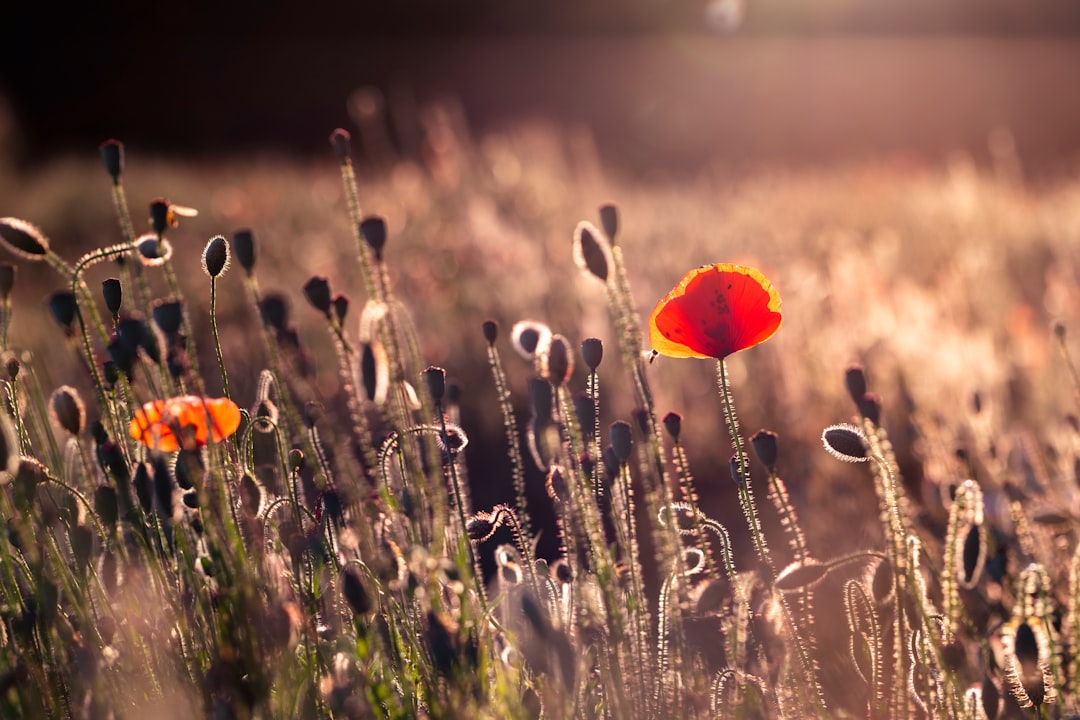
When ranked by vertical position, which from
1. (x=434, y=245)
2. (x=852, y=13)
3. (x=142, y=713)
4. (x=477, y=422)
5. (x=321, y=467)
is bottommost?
(x=142, y=713)

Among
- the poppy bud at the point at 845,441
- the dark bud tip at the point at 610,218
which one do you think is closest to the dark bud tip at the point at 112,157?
the dark bud tip at the point at 610,218

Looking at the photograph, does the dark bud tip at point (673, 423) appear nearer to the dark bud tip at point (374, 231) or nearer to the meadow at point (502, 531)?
the meadow at point (502, 531)

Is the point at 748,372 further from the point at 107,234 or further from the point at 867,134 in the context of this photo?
the point at 867,134

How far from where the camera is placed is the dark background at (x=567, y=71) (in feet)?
61.3

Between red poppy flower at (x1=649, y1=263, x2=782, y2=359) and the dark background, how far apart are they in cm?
1577

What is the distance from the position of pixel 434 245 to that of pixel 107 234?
2663 millimetres

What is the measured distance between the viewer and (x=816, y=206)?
846 centimetres

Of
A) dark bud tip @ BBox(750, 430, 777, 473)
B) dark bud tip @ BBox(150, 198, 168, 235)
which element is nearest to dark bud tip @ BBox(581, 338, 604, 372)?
dark bud tip @ BBox(750, 430, 777, 473)

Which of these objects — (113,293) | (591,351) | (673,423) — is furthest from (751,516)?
(113,293)

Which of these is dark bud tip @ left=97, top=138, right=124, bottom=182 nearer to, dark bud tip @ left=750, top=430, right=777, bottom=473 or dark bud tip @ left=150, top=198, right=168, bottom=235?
dark bud tip @ left=150, top=198, right=168, bottom=235

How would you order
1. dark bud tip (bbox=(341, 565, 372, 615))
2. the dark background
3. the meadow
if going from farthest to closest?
the dark background → the meadow → dark bud tip (bbox=(341, 565, 372, 615))

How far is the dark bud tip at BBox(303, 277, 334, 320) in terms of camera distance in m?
1.49

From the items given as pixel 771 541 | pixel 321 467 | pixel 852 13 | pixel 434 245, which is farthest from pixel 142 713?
pixel 852 13

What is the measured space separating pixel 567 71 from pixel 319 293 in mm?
20566
